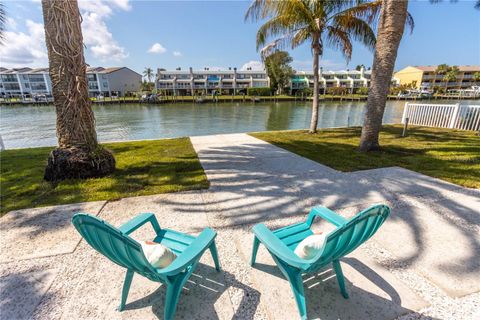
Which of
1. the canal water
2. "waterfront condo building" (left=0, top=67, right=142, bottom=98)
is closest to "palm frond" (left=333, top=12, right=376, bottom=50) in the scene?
the canal water

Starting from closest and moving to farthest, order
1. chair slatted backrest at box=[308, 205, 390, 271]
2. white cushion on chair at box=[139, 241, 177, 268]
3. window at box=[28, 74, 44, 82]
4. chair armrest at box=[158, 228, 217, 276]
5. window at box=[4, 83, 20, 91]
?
chair slatted backrest at box=[308, 205, 390, 271] < chair armrest at box=[158, 228, 217, 276] < white cushion on chair at box=[139, 241, 177, 268] < window at box=[28, 74, 44, 82] < window at box=[4, 83, 20, 91]

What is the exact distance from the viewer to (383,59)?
5648 millimetres

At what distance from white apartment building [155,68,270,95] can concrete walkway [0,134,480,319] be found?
210 feet

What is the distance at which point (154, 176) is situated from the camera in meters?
4.66

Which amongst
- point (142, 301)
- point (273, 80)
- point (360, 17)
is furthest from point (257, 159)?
point (273, 80)

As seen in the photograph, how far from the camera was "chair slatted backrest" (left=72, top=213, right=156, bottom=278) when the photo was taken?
127 centimetres

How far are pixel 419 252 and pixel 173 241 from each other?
8.01 feet

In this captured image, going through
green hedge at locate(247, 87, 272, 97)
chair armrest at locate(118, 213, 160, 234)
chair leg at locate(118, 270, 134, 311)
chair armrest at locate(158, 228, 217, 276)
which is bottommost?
chair leg at locate(118, 270, 134, 311)

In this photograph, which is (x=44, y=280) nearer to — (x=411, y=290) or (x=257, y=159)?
(x=411, y=290)

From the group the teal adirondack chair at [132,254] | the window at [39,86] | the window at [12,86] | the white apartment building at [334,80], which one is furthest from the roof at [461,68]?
the window at [12,86]

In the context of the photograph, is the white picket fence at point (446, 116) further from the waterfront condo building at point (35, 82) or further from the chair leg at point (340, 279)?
the waterfront condo building at point (35, 82)

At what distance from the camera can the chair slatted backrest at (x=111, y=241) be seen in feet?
4.17

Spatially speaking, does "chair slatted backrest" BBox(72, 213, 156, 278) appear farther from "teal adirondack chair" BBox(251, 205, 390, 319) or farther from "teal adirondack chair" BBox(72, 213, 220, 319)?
"teal adirondack chair" BBox(251, 205, 390, 319)

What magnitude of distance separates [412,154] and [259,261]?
5.79 m
